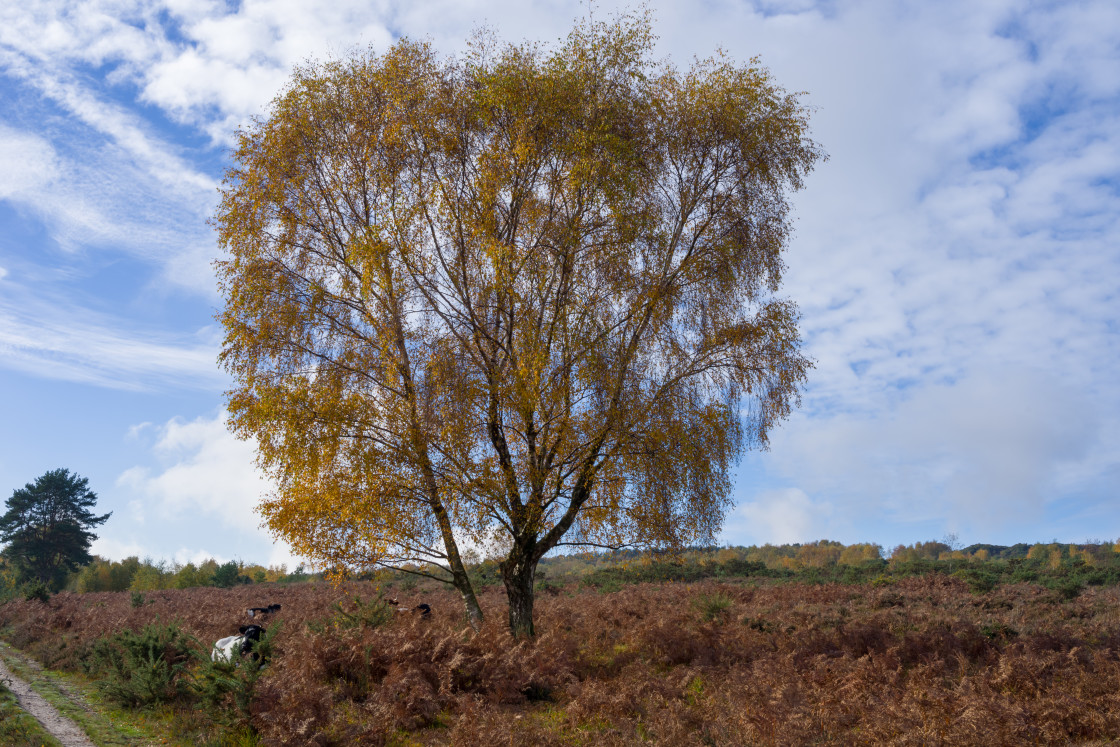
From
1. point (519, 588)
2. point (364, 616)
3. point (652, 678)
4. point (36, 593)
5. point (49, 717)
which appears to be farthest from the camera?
point (36, 593)

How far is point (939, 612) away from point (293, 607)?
19567mm

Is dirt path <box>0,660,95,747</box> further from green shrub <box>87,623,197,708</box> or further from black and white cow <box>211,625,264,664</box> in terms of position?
black and white cow <box>211,625,264,664</box>

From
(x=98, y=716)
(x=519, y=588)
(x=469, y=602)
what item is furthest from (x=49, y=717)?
(x=519, y=588)

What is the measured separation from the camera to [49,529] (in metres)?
49.9

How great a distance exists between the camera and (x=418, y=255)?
45.6 feet

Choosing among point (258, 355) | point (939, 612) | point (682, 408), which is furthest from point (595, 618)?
point (258, 355)

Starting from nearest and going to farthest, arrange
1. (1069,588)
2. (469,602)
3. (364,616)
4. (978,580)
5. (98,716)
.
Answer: (98,716)
(364,616)
(469,602)
(1069,588)
(978,580)

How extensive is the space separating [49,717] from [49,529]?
1841 inches

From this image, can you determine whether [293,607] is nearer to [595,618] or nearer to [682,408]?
[595,618]

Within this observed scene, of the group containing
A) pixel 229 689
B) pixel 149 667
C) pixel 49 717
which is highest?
pixel 229 689

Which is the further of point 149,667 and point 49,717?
point 149,667

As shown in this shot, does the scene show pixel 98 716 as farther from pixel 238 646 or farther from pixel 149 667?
pixel 238 646

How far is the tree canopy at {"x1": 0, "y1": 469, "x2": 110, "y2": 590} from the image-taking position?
48562mm

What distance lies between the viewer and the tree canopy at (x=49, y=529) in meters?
48.6
